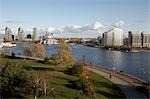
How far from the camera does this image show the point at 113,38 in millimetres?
136875

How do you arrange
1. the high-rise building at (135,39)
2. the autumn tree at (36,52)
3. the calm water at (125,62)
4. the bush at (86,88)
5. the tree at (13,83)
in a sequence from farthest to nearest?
the high-rise building at (135,39), the autumn tree at (36,52), the calm water at (125,62), the bush at (86,88), the tree at (13,83)

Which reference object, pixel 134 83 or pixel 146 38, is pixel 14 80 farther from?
pixel 146 38

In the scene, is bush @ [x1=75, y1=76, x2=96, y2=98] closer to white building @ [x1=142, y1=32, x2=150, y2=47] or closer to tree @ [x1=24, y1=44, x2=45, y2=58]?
tree @ [x1=24, y1=44, x2=45, y2=58]

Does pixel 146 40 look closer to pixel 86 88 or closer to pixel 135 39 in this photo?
pixel 135 39

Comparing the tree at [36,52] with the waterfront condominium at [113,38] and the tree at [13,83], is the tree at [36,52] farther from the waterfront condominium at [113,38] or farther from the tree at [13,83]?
the waterfront condominium at [113,38]

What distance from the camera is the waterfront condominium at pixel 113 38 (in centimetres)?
13650

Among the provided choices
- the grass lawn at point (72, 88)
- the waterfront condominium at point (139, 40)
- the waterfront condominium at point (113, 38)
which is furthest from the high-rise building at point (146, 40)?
the grass lawn at point (72, 88)

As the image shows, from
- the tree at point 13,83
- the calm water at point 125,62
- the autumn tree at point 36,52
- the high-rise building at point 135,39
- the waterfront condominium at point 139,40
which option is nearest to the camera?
the tree at point 13,83

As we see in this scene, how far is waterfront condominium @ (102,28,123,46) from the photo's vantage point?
136 meters

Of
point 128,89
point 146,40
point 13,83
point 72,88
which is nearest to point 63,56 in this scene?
point 128,89

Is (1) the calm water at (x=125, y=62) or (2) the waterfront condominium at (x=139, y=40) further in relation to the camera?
(2) the waterfront condominium at (x=139, y=40)

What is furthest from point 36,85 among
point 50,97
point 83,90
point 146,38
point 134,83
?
point 146,38

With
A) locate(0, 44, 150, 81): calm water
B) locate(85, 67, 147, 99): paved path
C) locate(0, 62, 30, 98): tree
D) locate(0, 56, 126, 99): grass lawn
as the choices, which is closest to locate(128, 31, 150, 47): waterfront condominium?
locate(0, 44, 150, 81): calm water

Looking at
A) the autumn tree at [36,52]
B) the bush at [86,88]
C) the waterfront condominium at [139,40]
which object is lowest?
the bush at [86,88]
